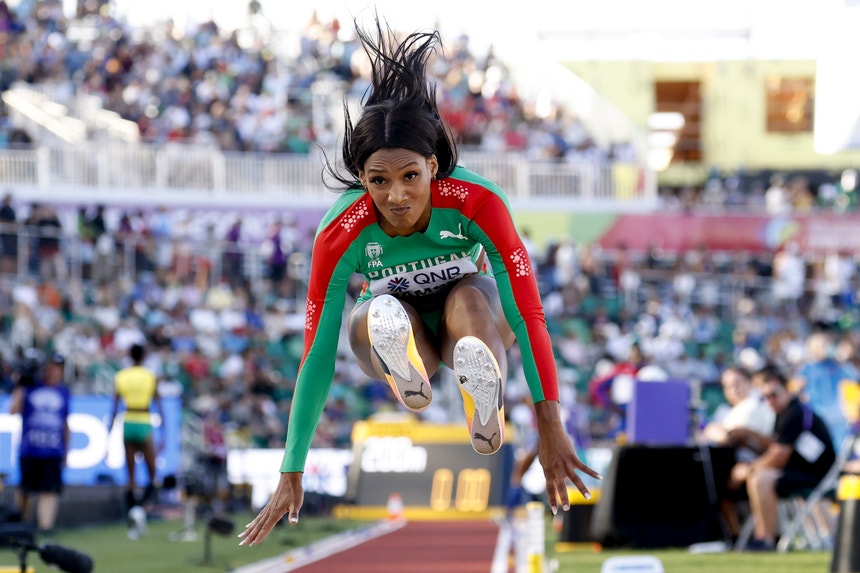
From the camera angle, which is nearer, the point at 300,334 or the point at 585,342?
the point at 300,334

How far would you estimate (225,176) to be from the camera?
23984mm

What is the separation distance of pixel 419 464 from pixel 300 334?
4187 mm

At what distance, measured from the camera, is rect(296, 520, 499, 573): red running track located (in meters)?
9.59

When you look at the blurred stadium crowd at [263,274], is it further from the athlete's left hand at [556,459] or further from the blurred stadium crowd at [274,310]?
the athlete's left hand at [556,459]

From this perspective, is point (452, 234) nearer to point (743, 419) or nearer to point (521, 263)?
point (521, 263)

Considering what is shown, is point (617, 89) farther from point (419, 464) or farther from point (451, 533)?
point (451, 533)

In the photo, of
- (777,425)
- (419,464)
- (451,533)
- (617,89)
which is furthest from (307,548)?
(617,89)

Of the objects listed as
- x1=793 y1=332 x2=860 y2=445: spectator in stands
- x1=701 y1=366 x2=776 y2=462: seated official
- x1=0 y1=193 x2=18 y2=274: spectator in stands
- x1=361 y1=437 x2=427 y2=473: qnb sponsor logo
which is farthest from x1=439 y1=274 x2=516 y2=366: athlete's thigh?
x1=0 y1=193 x2=18 y2=274: spectator in stands

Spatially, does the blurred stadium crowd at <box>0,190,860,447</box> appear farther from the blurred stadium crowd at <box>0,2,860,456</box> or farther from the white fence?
the white fence

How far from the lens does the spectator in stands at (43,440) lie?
1155cm

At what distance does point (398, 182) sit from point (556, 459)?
1.17 metres

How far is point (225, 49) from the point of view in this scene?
27.2 metres

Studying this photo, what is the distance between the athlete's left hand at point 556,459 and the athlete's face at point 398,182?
0.90 m

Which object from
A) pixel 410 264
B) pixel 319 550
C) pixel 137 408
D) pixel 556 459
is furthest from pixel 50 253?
pixel 556 459
